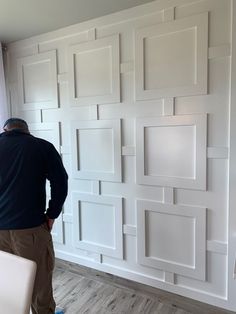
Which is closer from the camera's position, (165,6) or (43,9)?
(165,6)

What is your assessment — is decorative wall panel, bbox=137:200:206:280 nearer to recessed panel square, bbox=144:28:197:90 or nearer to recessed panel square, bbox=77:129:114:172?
recessed panel square, bbox=77:129:114:172

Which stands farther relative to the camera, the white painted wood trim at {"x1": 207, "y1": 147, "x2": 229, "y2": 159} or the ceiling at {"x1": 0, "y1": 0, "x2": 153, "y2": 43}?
the ceiling at {"x1": 0, "y1": 0, "x2": 153, "y2": 43}

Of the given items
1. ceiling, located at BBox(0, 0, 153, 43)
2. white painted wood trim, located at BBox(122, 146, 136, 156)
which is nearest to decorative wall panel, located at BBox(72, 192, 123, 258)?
white painted wood trim, located at BBox(122, 146, 136, 156)

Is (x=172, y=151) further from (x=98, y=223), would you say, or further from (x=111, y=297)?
(x=111, y=297)

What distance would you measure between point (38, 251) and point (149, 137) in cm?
117

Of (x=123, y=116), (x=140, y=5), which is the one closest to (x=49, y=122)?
(x=123, y=116)

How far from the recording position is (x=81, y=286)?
244 centimetres

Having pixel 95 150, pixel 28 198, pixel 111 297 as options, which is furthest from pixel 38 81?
pixel 111 297

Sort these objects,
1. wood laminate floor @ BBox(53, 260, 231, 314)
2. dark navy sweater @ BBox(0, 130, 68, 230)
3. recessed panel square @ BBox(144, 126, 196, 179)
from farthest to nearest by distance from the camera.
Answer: wood laminate floor @ BBox(53, 260, 231, 314)
recessed panel square @ BBox(144, 126, 196, 179)
dark navy sweater @ BBox(0, 130, 68, 230)

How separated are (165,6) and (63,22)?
93cm

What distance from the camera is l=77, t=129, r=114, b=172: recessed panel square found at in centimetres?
234

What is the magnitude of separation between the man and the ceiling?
974mm

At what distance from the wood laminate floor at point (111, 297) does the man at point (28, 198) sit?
456mm

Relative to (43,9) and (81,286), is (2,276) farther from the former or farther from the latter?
(43,9)
